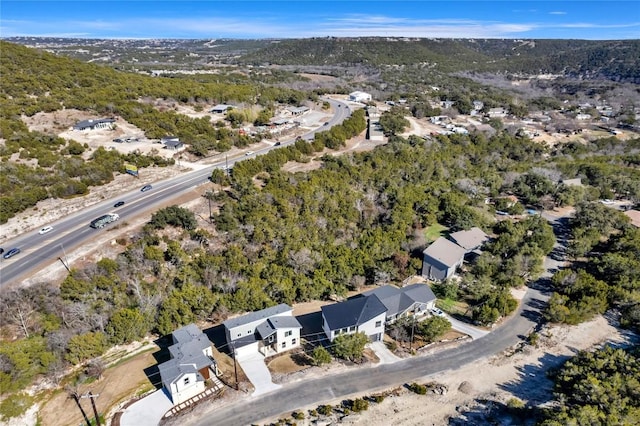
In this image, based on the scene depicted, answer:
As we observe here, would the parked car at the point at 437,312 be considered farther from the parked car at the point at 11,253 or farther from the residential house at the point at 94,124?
the residential house at the point at 94,124

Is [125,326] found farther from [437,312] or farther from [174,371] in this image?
[437,312]


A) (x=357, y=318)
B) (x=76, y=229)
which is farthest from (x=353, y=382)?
(x=76, y=229)

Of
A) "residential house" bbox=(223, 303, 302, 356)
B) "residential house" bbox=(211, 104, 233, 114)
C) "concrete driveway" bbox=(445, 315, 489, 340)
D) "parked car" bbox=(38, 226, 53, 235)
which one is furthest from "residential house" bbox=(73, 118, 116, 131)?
"concrete driveway" bbox=(445, 315, 489, 340)

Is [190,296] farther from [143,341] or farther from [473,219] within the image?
[473,219]

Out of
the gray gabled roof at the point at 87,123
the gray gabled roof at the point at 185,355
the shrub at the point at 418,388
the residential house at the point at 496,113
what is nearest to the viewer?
the gray gabled roof at the point at 185,355

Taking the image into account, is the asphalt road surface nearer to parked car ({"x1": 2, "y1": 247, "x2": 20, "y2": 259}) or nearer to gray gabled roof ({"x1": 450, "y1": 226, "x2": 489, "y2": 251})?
gray gabled roof ({"x1": 450, "y1": 226, "x2": 489, "y2": 251})

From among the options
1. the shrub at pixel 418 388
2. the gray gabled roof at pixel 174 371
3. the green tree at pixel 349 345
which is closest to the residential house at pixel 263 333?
the green tree at pixel 349 345
